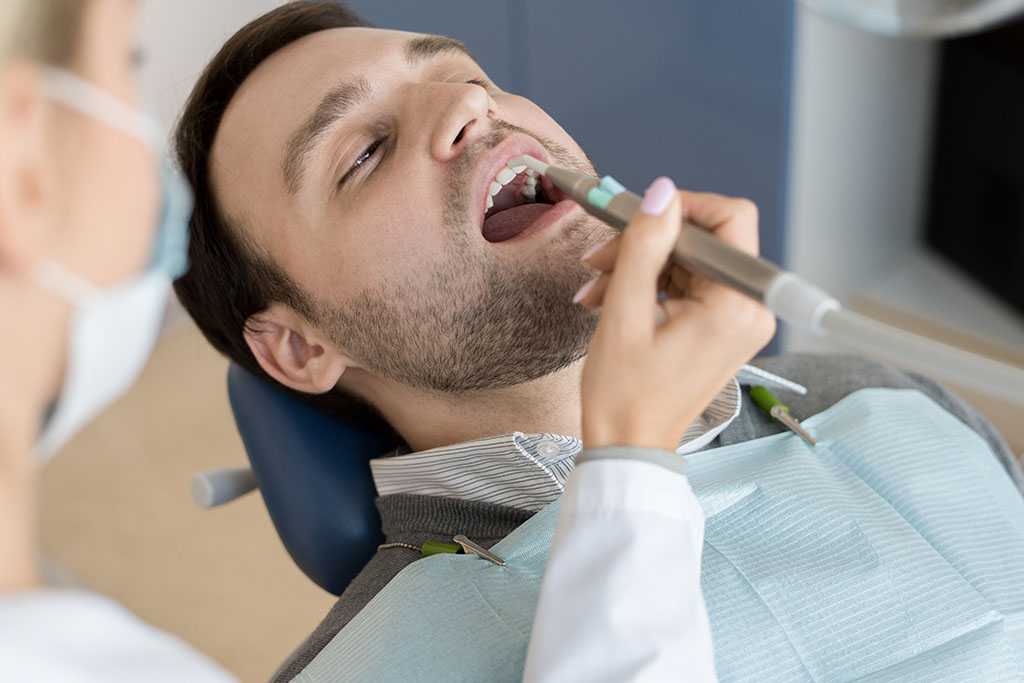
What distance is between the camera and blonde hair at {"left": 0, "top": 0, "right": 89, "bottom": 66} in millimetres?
480

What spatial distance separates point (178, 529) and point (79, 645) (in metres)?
2.08

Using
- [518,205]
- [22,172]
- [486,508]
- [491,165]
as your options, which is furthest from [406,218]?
[22,172]

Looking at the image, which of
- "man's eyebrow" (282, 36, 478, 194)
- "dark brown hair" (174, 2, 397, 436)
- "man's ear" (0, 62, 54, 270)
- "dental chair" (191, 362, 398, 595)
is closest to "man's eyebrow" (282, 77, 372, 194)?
"man's eyebrow" (282, 36, 478, 194)

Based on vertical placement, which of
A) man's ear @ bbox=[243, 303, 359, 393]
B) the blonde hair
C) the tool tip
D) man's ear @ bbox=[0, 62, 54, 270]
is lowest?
man's ear @ bbox=[243, 303, 359, 393]

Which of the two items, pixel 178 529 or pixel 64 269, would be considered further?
pixel 178 529

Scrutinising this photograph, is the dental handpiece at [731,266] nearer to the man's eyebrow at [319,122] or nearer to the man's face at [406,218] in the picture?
the man's face at [406,218]

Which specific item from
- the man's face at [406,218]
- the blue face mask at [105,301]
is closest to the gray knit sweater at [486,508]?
the man's face at [406,218]

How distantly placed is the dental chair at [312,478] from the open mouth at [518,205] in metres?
0.34

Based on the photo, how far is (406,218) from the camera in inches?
44.7

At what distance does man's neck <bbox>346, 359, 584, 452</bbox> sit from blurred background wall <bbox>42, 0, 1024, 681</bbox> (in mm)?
893

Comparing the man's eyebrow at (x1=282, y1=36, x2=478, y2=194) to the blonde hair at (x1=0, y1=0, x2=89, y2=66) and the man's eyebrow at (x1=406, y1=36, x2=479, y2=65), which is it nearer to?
the man's eyebrow at (x1=406, y1=36, x2=479, y2=65)

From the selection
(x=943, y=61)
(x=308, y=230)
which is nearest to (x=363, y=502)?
(x=308, y=230)

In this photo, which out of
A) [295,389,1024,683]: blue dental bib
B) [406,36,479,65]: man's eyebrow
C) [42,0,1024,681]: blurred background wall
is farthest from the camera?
[42,0,1024,681]: blurred background wall

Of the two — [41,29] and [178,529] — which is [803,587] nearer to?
[41,29]
